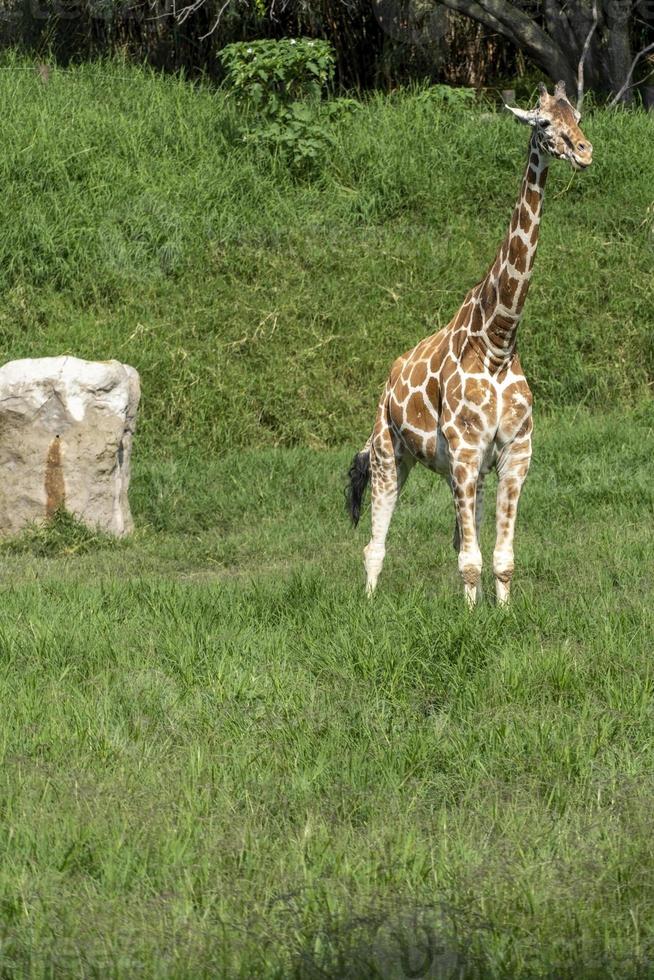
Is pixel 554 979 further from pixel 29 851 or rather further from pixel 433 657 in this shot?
pixel 433 657

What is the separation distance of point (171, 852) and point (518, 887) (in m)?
0.99

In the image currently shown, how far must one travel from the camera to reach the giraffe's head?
6.51 m

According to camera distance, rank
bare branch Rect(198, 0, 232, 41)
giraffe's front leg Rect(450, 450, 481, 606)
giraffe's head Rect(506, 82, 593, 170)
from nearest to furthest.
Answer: giraffe's head Rect(506, 82, 593, 170), giraffe's front leg Rect(450, 450, 481, 606), bare branch Rect(198, 0, 232, 41)

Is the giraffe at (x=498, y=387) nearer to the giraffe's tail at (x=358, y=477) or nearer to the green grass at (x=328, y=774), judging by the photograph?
the green grass at (x=328, y=774)

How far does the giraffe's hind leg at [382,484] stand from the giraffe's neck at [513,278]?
3.06ft

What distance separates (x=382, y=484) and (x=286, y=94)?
9.51 m

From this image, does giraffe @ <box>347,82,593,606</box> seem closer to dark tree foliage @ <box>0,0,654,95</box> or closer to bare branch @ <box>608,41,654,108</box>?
bare branch @ <box>608,41,654,108</box>

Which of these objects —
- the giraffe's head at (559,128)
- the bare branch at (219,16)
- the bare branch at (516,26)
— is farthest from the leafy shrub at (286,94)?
the giraffe's head at (559,128)

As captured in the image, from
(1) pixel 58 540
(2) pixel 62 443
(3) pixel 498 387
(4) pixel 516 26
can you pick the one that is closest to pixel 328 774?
(3) pixel 498 387

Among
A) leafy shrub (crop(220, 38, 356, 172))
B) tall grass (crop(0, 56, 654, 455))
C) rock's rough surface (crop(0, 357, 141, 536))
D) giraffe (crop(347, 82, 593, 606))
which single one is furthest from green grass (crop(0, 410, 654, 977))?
leafy shrub (crop(220, 38, 356, 172))

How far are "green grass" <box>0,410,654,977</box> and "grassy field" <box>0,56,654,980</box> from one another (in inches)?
0.6

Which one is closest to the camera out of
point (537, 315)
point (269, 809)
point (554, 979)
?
point (554, 979)

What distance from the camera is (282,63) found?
609 inches

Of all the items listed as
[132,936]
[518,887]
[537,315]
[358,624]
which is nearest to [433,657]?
[358,624]
